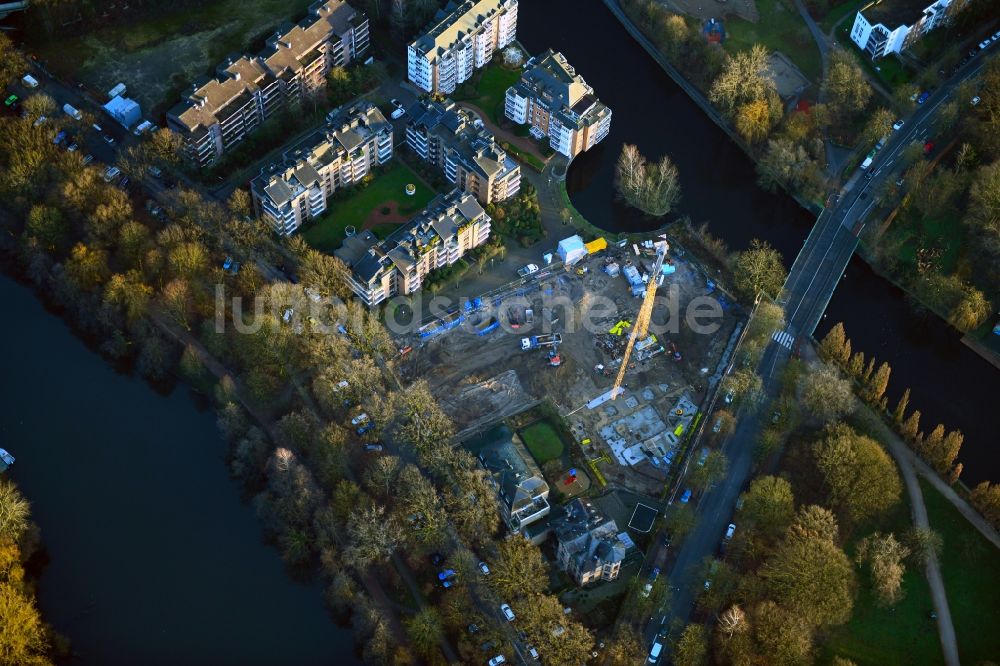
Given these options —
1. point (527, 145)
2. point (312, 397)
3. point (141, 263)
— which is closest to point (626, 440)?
point (312, 397)

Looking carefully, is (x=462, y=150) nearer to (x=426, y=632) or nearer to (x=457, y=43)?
(x=457, y=43)

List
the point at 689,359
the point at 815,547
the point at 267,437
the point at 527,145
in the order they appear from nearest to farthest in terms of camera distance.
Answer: the point at 815,547 → the point at 267,437 → the point at 689,359 → the point at 527,145

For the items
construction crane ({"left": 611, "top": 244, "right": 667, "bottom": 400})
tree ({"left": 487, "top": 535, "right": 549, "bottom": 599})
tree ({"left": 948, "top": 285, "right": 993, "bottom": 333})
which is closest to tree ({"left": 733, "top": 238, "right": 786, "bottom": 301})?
construction crane ({"left": 611, "top": 244, "right": 667, "bottom": 400})

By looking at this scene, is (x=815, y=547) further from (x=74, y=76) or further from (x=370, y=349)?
(x=74, y=76)

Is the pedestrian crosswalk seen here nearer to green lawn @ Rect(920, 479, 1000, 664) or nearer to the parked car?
green lawn @ Rect(920, 479, 1000, 664)

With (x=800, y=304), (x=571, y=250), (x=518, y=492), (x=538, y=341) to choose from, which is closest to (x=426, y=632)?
(x=518, y=492)

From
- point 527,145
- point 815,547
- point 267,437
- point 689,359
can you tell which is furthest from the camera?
point 527,145
